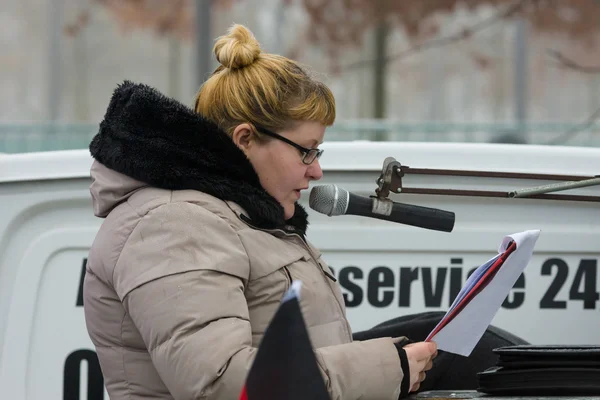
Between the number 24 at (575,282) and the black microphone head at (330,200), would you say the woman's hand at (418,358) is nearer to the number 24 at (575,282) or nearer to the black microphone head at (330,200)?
the black microphone head at (330,200)

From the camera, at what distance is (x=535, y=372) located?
217 cm

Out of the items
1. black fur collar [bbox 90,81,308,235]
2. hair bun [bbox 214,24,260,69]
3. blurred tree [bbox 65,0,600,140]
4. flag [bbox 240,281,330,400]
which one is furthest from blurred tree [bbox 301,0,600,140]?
flag [bbox 240,281,330,400]

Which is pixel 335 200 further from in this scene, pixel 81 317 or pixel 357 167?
pixel 81 317

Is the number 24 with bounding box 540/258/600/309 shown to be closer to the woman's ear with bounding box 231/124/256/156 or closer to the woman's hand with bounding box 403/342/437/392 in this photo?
the woman's hand with bounding box 403/342/437/392

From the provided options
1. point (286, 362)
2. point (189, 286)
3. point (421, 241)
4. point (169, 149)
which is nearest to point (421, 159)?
point (421, 241)

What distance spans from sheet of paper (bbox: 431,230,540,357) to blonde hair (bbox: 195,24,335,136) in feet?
1.70

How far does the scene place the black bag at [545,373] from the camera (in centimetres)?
215

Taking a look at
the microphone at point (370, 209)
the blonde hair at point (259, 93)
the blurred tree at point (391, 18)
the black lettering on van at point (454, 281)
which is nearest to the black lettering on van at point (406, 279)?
the black lettering on van at point (454, 281)

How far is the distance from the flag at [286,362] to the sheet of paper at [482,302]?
59 cm

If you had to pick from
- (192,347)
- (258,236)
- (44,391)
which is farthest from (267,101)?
(44,391)

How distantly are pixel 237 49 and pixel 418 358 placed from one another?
0.81 meters

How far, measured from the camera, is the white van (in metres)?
3.05

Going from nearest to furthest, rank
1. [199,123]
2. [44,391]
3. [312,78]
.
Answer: [199,123] < [312,78] < [44,391]

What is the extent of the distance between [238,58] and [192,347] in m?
0.70
